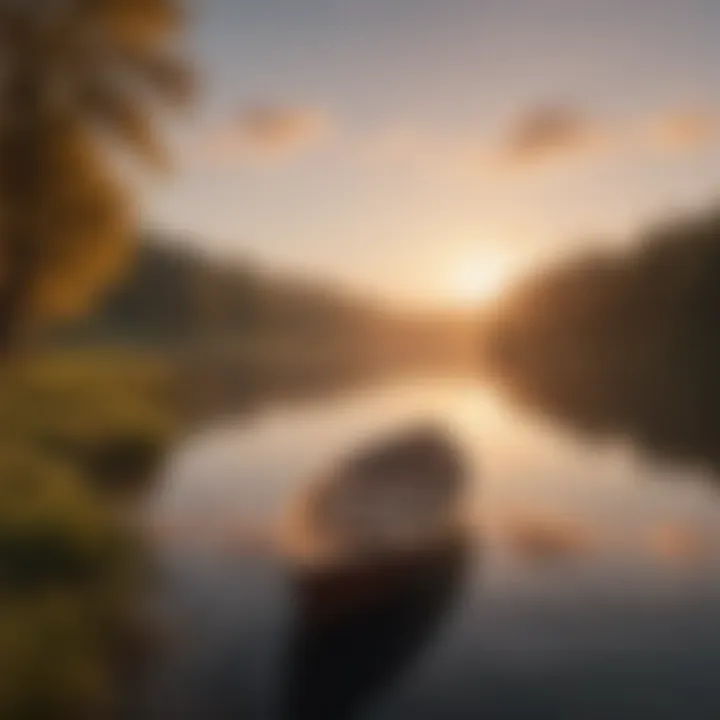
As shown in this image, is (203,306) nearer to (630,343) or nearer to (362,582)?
(362,582)

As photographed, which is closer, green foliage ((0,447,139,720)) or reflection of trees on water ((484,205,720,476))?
green foliage ((0,447,139,720))

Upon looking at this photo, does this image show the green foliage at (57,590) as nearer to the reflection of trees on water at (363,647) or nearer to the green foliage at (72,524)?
the green foliage at (72,524)

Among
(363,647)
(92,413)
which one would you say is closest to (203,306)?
(92,413)

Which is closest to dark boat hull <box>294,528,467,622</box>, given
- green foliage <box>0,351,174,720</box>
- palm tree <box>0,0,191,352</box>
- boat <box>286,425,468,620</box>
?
boat <box>286,425,468,620</box>

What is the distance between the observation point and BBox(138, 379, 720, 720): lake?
108 centimetres

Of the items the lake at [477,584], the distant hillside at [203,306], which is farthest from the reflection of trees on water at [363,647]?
the distant hillside at [203,306]

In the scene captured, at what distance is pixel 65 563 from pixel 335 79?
68cm

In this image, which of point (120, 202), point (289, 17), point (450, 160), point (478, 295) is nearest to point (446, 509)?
point (478, 295)

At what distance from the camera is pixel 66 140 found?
1.12m

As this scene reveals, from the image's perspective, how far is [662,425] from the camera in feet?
3.84

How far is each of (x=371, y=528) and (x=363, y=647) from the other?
0.14 metres

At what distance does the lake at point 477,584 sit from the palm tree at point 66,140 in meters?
0.25

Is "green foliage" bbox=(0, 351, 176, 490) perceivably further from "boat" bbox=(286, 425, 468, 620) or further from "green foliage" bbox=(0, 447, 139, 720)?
"boat" bbox=(286, 425, 468, 620)

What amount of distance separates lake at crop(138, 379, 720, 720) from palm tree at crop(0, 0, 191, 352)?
0.83ft
